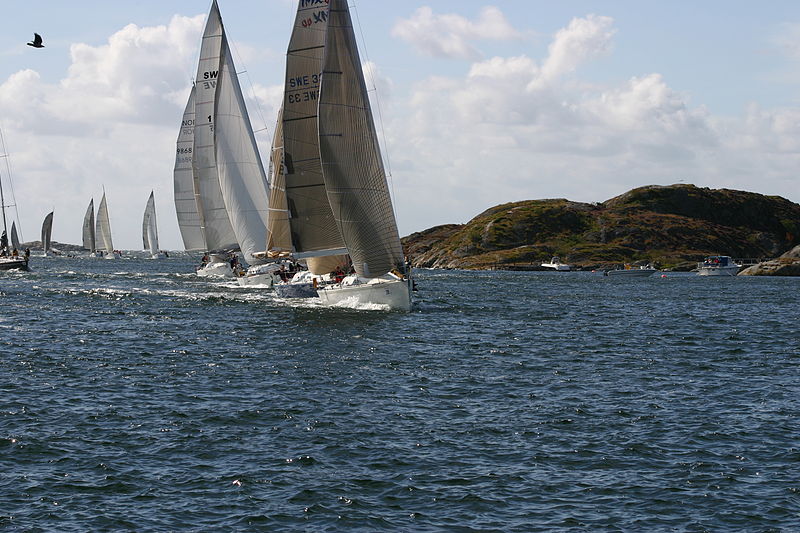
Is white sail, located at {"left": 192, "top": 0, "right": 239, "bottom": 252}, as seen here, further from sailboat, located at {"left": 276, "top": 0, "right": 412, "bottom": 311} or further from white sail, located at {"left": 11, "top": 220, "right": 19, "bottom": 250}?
white sail, located at {"left": 11, "top": 220, "right": 19, "bottom": 250}

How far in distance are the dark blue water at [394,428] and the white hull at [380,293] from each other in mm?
4625

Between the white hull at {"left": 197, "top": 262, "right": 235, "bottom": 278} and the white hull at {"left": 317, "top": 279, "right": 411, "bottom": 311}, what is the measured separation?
46.3 meters

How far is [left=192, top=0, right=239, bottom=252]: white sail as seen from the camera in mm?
92188

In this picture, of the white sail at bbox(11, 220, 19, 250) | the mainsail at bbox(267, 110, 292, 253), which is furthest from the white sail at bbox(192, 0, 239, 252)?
the white sail at bbox(11, 220, 19, 250)

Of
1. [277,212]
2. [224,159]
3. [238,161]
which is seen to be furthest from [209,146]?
[277,212]

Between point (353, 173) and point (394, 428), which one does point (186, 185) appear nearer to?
point (353, 173)

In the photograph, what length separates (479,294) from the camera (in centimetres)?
9212

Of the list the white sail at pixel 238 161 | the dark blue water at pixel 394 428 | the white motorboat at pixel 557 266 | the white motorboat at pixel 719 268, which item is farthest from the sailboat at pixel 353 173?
the white motorboat at pixel 557 266

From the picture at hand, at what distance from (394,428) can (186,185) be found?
86.8m

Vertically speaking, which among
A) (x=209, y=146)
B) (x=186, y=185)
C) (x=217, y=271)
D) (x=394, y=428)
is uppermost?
(x=209, y=146)

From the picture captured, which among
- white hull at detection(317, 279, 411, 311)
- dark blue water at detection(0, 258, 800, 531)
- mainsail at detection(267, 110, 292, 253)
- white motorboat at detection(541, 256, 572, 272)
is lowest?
dark blue water at detection(0, 258, 800, 531)

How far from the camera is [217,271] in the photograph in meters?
108

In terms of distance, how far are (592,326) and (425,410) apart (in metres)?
31.1

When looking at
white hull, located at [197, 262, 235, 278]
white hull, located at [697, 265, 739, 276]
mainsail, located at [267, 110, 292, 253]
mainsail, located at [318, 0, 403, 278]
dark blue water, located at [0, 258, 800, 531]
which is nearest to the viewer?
dark blue water, located at [0, 258, 800, 531]
